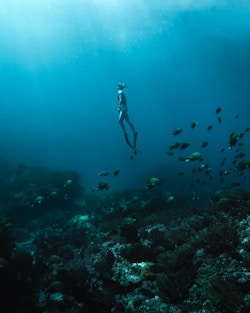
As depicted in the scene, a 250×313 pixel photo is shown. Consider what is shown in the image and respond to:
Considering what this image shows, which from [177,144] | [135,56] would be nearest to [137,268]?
[177,144]

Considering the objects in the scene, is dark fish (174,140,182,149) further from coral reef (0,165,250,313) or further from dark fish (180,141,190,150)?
coral reef (0,165,250,313)

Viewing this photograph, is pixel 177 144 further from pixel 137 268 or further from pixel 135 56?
pixel 135 56

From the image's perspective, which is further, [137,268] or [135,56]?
[135,56]

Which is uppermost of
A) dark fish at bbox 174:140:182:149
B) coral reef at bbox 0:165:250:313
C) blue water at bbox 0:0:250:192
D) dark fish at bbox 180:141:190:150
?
blue water at bbox 0:0:250:192

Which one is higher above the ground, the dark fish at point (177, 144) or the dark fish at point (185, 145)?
the dark fish at point (177, 144)

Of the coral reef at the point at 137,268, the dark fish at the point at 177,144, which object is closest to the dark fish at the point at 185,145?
the dark fish at the point at 177,144

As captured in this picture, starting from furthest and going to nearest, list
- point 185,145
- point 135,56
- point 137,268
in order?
point 135,56 → point 185,145 → point 137,268

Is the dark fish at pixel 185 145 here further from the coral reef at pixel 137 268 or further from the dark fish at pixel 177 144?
the coral reef at pixel 137 268

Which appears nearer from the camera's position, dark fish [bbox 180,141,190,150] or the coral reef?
the coral reef

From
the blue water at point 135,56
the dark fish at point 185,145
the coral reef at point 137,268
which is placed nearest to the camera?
the coral reef at point 137,268

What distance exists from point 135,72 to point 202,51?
38.5 meters

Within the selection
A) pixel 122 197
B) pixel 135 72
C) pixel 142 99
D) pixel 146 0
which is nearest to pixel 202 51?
pixel 146 0

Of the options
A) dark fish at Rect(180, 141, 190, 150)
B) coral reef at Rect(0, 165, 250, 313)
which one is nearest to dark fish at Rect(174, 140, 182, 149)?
dark fish at Rect(180, 141, 190, 150)

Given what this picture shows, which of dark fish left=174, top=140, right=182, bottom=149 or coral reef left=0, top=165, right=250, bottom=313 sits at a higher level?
dark fish left=174, top=140, right=182, bottom=149
